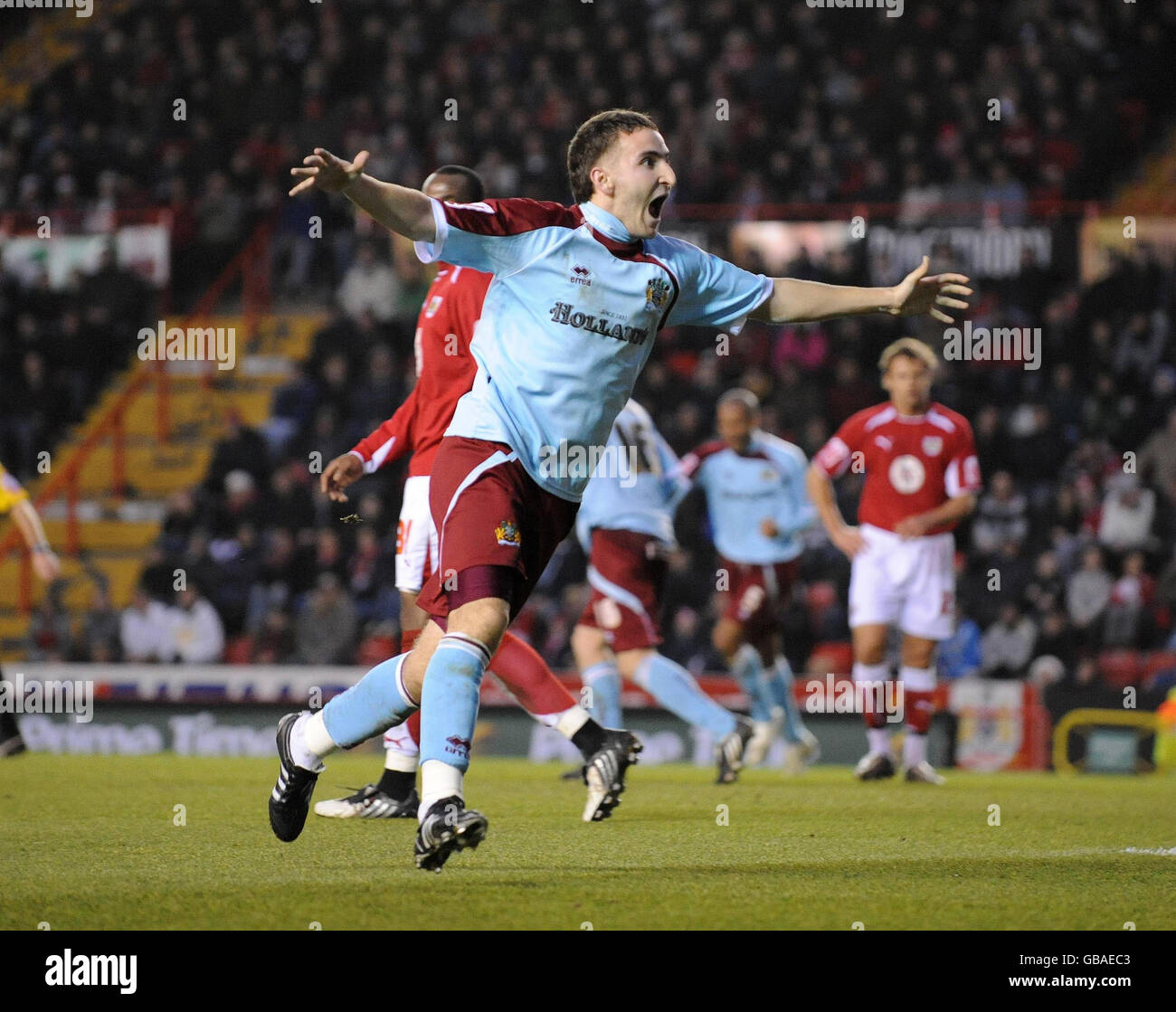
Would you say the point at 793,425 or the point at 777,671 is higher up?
the point at 793,425

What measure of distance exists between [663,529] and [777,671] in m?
1.93

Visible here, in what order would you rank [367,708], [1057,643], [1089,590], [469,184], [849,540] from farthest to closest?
1. [1089,590]
2. [1057,643]
3. [849,540]
4. [469,184]
5. [367,708]

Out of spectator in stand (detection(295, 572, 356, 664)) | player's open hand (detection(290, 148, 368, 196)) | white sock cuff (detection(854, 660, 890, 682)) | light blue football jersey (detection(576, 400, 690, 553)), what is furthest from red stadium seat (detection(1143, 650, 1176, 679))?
player's open hand (detection(290, 148, 368, 196))

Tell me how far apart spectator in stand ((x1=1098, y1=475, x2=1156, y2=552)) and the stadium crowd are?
25 mm

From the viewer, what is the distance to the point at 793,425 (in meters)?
16.0

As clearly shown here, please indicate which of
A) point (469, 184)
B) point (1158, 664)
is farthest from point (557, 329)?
point (1158, 664)

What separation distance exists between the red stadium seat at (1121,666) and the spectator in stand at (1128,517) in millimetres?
1366

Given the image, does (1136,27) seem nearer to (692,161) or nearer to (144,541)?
(692,161)

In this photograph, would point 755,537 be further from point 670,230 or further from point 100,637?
point 100,637

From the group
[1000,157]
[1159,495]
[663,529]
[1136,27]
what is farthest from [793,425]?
[1136,27]

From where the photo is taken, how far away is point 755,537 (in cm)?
1198

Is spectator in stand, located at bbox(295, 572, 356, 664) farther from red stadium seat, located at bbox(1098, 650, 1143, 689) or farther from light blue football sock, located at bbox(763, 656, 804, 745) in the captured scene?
red stadium seat, located at bbox(1098, 650, 1143, 689)

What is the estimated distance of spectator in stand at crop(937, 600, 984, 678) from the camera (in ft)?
46.2

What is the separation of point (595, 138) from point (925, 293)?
49.0 inches
